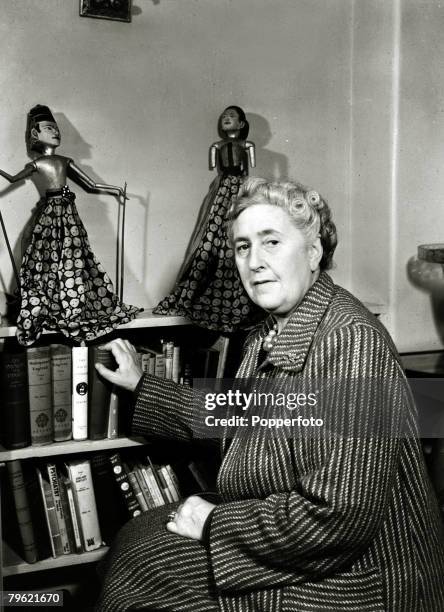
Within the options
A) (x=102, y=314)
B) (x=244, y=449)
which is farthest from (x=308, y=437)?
(x=102, y=314)

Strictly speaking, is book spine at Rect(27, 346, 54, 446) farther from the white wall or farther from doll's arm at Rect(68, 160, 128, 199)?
doll's arm at Rect(68, 160, 128, 199)

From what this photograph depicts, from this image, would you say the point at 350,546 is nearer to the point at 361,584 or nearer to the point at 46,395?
the point at 361,584

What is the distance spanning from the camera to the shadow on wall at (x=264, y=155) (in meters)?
2.37

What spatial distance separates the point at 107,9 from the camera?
2.12 meters

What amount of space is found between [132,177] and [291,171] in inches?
23.2

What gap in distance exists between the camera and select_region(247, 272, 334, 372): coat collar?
1.45 m

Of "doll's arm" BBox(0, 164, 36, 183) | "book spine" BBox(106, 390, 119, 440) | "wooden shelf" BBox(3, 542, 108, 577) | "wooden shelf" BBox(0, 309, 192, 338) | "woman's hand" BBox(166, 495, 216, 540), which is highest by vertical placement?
"doll's arm" BBox(0, 164, 36, 183)

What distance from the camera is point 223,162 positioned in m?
2.18

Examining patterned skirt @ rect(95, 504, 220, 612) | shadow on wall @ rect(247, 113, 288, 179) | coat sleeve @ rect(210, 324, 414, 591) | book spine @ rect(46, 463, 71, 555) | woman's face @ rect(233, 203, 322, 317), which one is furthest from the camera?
shadow on wall @ rect(247, 113, 288, 179)

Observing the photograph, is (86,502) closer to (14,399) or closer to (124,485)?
(124,485)

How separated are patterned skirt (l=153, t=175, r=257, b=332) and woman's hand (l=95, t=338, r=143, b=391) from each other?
0.76 ft

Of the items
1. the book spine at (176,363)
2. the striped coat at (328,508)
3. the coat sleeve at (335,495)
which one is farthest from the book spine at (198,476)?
the coat sleeve at (335,495)

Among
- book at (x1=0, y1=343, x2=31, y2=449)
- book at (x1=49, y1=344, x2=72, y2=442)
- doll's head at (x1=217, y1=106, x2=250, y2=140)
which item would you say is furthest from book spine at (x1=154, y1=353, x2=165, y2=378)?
doll's head at (x1=217, y1=106, x2=250, y2=140)

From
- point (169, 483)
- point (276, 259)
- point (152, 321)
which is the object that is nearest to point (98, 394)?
point (152, 321)
